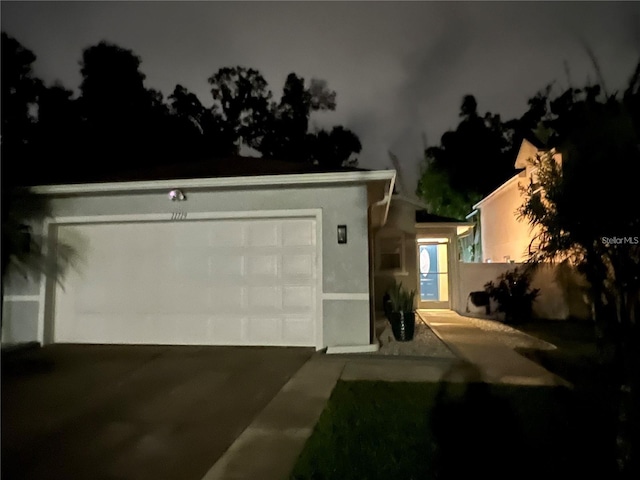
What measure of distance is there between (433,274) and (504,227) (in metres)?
4.33

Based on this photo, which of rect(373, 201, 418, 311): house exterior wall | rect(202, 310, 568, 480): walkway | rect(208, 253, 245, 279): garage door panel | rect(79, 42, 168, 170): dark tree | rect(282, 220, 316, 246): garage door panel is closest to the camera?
rect(202, 310, 568, 480): walkway

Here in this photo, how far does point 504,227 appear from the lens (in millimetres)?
17859

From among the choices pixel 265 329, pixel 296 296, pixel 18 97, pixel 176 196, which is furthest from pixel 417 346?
pixel 18 97

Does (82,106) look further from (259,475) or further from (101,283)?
(259,475)

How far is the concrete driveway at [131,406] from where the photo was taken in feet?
12.9

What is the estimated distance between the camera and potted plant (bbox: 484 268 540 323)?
12.2 metres

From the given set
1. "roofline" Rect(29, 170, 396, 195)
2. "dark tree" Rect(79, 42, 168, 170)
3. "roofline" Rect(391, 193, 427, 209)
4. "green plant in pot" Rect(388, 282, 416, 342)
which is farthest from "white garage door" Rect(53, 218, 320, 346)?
"dark tree" Rect(79, 42, 168, 170)

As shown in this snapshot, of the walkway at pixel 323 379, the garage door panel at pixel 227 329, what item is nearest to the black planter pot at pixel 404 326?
the walkway at pixel 323 379

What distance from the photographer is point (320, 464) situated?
375 centimetres

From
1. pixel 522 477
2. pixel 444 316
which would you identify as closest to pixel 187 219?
pixel 522 477

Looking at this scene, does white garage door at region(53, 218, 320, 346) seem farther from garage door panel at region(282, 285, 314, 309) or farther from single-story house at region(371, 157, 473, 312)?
single-story house at region(371, 157, 473, 312)

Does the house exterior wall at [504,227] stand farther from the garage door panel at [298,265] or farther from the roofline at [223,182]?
the garage door panel at [298,265]

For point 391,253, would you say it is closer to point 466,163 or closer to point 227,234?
point 227,234

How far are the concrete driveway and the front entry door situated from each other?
7.96 meters
